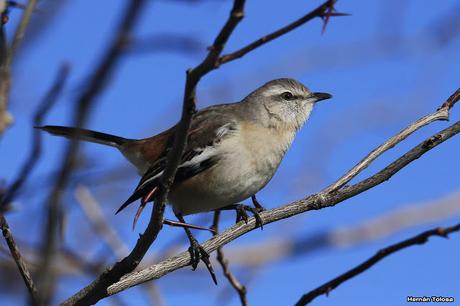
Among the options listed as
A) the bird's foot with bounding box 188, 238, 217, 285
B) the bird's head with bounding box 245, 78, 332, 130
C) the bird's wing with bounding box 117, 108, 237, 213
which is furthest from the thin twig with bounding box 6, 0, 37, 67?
the bird's head with bounding box 245, 78, 332, 130

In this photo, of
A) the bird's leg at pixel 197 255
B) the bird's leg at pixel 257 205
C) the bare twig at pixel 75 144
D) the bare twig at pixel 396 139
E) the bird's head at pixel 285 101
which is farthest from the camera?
the bird's head at pixel 285 101

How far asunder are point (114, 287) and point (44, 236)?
2.14 meters

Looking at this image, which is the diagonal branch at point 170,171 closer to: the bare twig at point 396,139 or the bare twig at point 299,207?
the bare twig at point 299,207

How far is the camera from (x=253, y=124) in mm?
6391

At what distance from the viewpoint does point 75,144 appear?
5.35ft

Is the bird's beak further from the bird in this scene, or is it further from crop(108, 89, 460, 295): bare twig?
crop(108, 89, 460, 295): bare twig

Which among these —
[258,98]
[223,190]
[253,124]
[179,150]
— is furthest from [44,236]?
[258,98]

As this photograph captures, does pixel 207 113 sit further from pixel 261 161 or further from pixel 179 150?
pixel 179 150

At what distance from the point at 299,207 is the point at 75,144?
267cm

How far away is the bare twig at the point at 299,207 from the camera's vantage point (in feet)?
12.4

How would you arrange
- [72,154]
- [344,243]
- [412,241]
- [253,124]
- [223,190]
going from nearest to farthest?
[72,154] → [412,241] → [223,190] → [253,124] → [344,243]

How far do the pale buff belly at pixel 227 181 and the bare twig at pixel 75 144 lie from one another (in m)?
4.10

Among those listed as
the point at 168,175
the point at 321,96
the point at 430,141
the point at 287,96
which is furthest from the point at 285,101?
the point at 168,175

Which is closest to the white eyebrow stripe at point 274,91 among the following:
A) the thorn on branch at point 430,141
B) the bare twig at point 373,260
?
the thorn on branch at point 430,141
